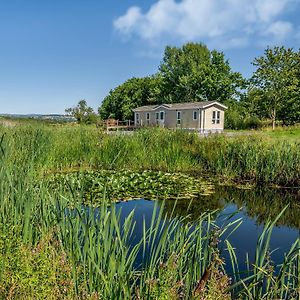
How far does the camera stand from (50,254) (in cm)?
246

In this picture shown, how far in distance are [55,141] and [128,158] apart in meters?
2.37

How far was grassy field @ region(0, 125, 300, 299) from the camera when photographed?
2.04 metres

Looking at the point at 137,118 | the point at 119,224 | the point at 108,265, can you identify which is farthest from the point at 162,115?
the point at 108,265

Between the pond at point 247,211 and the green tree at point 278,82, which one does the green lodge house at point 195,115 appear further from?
the pond at point 247,211

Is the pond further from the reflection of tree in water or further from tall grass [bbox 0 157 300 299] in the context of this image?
tall grass [bbox 0 157 300 299]

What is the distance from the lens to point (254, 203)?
7.69m

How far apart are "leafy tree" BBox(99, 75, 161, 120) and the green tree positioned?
47.9 ft

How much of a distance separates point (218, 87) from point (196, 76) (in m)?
2.89

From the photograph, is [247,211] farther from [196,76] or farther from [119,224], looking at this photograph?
[196,76]

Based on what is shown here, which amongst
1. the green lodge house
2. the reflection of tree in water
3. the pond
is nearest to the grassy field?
the pond

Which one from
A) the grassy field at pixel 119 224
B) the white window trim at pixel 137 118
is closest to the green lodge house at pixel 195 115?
the white window trim at pixel 137 118

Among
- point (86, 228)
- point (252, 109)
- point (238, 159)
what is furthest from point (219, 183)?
point (252, 109)

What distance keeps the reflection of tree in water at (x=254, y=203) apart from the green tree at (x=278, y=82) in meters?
21.6

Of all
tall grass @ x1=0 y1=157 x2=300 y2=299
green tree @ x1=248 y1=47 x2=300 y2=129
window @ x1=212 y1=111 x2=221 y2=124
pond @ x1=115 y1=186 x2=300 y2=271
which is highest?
green tree @ x1=248 y1=47 x2=300 y2=129
